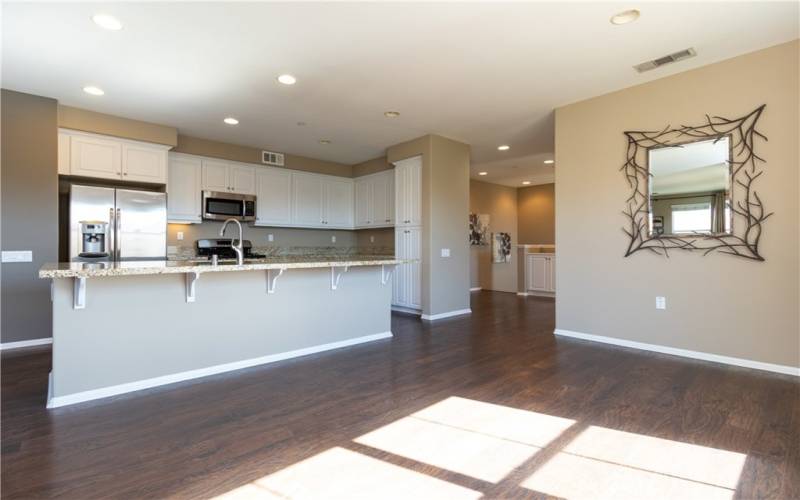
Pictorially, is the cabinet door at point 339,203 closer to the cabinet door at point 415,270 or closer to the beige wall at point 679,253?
the cabinet door at point 415,270

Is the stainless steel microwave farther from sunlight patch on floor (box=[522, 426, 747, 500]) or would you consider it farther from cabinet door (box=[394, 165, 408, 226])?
sunlight patch on floor (box=[522, 426, 747, 500])

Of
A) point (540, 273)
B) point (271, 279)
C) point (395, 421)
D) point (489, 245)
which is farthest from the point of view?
point (489, 245)

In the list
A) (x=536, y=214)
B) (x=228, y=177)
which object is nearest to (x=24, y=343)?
(x=228, y=177)

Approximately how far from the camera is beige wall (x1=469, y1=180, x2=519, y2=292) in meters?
8.97

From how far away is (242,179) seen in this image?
6125 mm

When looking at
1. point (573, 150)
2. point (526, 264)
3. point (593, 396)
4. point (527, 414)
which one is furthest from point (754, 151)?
point (526, 264)

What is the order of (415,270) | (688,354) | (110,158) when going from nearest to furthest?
(688,354), (110,158), (415,270)

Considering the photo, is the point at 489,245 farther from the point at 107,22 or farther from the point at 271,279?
the point at 107,22

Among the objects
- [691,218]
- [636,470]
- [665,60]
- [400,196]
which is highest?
[665,60]

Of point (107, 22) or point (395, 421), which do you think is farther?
point (107, 22)

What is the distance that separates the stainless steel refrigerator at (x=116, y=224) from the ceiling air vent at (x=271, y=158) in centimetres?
177

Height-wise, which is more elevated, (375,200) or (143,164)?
(143,164)

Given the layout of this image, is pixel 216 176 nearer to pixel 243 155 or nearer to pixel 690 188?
pixel 243 155

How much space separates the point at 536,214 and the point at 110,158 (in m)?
8.88
